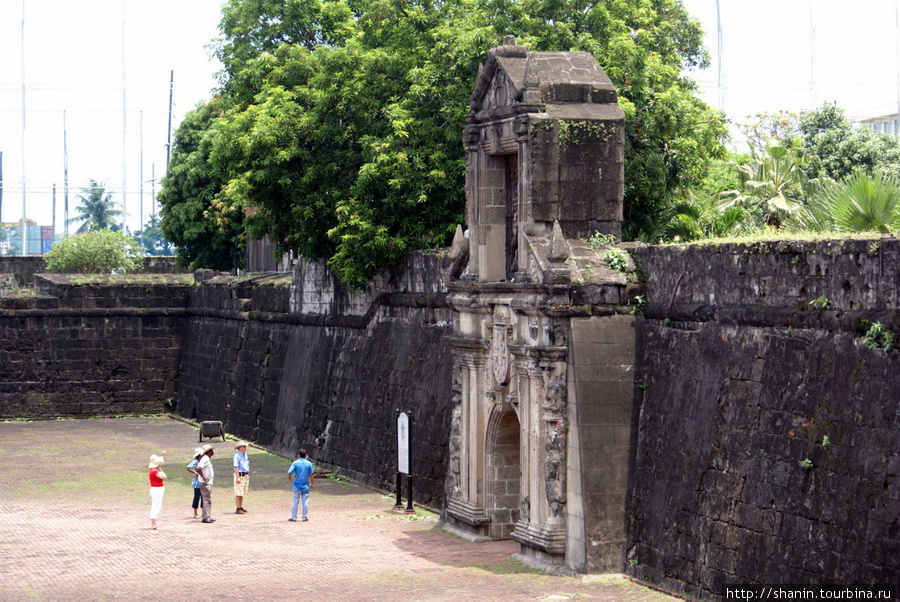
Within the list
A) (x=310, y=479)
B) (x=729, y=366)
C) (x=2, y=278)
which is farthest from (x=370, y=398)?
(x=2, y=278)

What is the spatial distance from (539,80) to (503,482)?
5197 millimetres

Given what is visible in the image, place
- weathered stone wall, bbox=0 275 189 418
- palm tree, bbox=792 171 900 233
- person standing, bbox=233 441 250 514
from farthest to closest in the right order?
weathered stone wall, bbox=0 275 189 418 → person standing, bbox=233 441 250 514 → palm tree, bbox=792 171 900 233

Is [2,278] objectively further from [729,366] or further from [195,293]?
[729,366]

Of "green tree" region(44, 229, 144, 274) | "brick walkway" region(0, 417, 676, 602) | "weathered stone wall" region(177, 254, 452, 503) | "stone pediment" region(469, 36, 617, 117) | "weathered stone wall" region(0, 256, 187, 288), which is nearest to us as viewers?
"brick walkway" region(0, 417, 676, 602)

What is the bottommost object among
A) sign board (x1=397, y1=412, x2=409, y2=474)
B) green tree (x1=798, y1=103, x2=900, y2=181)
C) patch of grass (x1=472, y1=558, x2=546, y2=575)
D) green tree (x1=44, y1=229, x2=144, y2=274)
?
patch of grass (x1=472, y1=558, x2=546, y2=575)

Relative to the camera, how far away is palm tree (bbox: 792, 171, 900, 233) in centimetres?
1229

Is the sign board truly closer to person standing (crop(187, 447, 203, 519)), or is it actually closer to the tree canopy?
person standing (crop(187, 447, 203, 519))

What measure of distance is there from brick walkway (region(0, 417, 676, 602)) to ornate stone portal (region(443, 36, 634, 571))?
2.21ft

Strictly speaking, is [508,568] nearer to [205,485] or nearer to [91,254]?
[205,485]

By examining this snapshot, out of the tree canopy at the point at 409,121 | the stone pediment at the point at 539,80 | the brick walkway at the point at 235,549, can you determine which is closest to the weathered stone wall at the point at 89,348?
the brick walkway at the point at 235,549

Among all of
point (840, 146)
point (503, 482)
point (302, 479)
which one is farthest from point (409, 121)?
point (840, 146)

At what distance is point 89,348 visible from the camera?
33.2 m

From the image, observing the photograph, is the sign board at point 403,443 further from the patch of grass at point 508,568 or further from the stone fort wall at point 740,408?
the patch of grass at point 508,568

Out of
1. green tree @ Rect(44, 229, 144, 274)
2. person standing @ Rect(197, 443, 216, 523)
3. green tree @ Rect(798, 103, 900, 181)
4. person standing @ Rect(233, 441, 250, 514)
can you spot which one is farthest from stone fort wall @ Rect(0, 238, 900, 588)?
green tree @ Rect(44, 229, 144, 274)
